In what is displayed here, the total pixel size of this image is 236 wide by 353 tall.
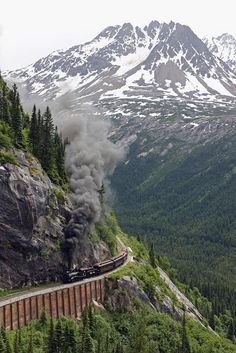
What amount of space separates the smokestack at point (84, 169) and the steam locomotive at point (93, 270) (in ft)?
9.14

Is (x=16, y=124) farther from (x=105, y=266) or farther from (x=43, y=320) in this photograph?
(x=43, y=320)

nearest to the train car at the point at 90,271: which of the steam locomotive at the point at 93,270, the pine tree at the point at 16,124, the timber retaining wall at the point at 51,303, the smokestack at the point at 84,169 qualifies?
the steam locomotive at the point at 93,270

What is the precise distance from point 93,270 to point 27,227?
15392mm

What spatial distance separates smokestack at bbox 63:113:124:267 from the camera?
328 feet

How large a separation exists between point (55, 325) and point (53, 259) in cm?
1534

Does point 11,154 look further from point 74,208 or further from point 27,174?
point 74,208

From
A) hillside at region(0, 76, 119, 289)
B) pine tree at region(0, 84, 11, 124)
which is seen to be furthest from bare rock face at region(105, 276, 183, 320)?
pine tree at region(0, 84, 11, 124)

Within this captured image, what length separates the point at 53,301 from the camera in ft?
293

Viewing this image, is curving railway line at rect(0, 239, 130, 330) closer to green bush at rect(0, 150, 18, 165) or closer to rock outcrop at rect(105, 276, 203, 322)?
rock outcrop at rect(105, 276, 203, 322)

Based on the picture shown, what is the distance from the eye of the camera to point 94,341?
273 ft

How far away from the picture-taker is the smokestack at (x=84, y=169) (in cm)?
9994

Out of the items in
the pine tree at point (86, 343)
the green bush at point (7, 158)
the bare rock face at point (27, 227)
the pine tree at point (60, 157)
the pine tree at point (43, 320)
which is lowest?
the pine tree at point (86, 343)

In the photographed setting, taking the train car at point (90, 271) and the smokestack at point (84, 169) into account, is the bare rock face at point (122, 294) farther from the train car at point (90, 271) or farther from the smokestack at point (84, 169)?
the smokestack at point (84, 169)

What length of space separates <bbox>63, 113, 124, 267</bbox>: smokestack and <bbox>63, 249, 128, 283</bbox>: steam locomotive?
2785 millimetres
